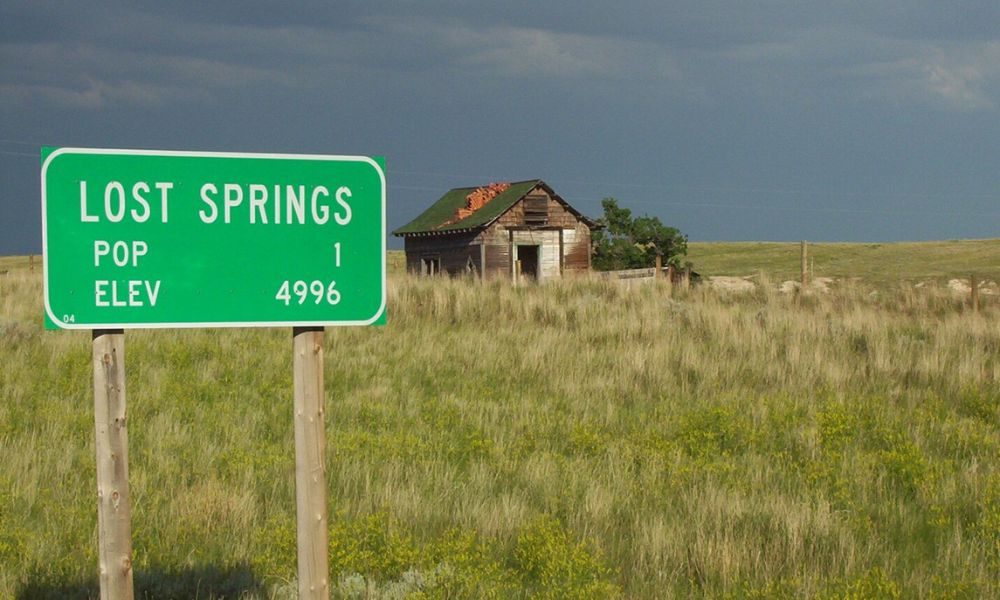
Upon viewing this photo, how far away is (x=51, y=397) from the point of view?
9.84 meters

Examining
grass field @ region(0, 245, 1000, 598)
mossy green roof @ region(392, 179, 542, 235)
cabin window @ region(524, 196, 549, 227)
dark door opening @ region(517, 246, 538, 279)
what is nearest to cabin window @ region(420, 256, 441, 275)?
mossy green roof @ region(392, 179, 542, 235)

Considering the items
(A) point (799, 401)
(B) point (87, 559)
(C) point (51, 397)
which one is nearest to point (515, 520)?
(B) point (87, 559)

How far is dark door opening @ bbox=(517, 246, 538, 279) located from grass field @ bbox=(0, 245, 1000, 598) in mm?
20869

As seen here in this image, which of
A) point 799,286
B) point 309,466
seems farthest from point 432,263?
point 309,466

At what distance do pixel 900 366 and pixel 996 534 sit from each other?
21.5 ft

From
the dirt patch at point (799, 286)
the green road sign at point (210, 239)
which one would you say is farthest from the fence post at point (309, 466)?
the dirt patch at point (799, 286)

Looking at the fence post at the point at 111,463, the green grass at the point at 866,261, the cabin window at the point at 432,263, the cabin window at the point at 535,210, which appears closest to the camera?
the fence post at the point at 111,463

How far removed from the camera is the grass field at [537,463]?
5.25m

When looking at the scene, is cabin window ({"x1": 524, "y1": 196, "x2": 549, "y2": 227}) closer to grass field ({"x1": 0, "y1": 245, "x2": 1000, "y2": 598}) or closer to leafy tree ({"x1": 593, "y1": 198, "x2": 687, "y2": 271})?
leafy tree ({"x1": 593, "y1": 198, "x2": 687, "y2": 271})

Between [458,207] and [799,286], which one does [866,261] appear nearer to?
[458,207]

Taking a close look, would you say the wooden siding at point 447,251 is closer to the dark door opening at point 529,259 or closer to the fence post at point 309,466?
the dark door opening at point 529,259

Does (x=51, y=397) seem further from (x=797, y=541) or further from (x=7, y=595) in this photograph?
(x=797, y=541)

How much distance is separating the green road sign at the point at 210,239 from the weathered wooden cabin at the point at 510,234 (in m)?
29.4

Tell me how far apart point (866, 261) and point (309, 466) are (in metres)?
69.5
